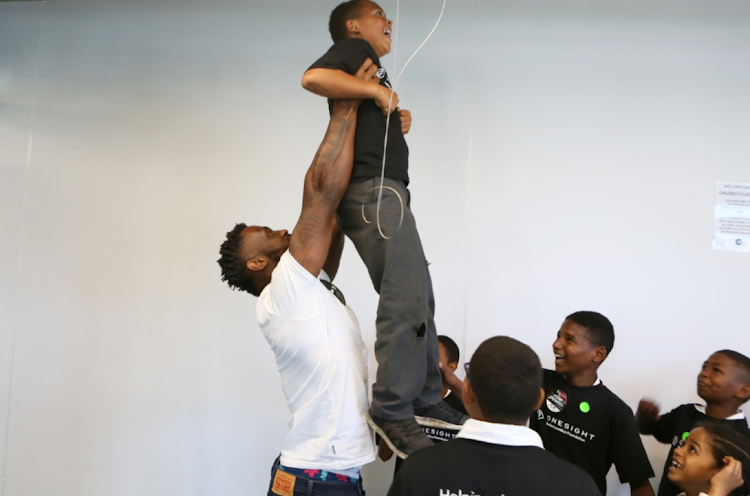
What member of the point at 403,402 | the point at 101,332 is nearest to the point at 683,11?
the point at 403,402

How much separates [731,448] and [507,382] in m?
1.12

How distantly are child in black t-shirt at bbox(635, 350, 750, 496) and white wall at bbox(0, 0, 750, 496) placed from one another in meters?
0.35

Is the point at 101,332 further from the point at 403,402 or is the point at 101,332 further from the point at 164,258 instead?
the point at 403,402

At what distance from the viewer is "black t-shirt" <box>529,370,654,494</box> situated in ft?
8.54

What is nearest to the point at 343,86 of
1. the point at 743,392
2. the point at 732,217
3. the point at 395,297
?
the point at 395,297

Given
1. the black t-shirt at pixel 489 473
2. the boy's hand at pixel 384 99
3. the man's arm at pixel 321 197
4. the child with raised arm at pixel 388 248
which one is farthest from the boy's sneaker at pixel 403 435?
the boy's hand at pixel 384 99

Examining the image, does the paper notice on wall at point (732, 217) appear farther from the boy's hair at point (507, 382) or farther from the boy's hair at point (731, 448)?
the boy's hair at point (507, 382)

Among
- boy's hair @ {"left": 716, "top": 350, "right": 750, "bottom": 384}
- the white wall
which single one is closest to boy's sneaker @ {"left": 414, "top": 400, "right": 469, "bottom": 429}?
the white wall

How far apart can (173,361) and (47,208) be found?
1060 millimetres

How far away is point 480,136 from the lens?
3.40 metres

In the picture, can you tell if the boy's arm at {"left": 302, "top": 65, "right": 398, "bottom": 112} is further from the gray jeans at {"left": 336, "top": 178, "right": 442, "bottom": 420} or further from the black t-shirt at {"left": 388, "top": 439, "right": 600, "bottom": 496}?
the black t-shirt at {"left": 388, "top": 439, "right": 600, "bottom": 496}

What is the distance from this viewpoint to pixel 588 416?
268 cm

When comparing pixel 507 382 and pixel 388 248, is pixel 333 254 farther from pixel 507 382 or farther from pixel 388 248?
pixel 507 382

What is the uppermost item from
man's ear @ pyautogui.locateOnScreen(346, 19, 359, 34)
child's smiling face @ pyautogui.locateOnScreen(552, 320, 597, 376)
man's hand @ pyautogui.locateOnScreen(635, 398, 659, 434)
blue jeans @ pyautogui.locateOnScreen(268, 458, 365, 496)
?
man's ear @ pyautogui.locateOnScreen(346, 19, 359, 34)
